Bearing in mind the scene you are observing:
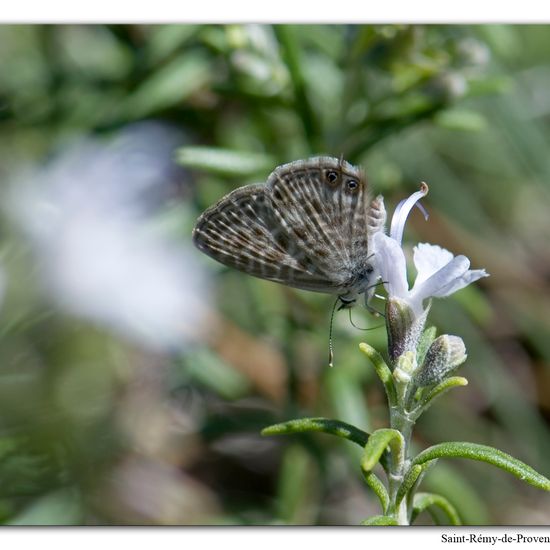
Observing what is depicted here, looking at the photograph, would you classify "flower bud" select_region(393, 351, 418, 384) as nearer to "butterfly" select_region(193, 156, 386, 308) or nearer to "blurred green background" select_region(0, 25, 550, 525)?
"butterfly" select_region(193, 156, 386, 308)

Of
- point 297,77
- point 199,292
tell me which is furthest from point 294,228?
point 199,292

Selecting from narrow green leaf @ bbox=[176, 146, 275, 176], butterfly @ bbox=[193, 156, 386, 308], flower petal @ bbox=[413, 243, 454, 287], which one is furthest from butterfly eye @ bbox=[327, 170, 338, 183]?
narrow green leaf @ bbox=[176, 146, 275, 176]

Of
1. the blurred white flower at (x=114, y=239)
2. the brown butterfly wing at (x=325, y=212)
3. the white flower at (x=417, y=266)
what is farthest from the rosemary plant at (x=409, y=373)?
the blurred white flower at (x=114, y=239)

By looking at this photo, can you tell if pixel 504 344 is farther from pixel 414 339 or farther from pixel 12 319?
pixel 414 339

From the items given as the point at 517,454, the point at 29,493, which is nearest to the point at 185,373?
the point at 29,493

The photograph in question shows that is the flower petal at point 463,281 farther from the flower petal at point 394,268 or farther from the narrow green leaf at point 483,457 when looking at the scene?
the narrow green leaf at point 483,457

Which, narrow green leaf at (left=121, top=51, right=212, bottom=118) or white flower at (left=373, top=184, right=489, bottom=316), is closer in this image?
white flower at (left=373, top=184, right=489, bottom=316)
